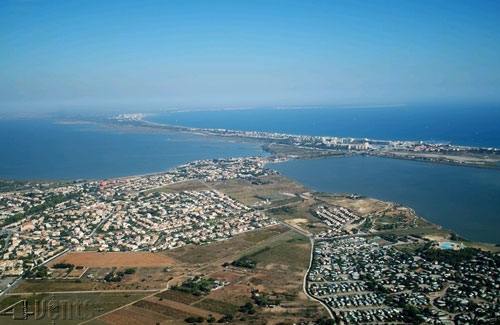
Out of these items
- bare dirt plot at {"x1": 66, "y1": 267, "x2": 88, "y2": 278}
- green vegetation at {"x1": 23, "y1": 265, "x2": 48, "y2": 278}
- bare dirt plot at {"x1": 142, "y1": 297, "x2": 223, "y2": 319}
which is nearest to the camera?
bare dirt plot at {"x1": 142, "y1": 297, "x2": 223, "y2": 319}

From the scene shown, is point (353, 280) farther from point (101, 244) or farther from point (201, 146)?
point (201, 146)

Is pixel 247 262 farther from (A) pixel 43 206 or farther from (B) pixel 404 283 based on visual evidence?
(A) pixel 43 206

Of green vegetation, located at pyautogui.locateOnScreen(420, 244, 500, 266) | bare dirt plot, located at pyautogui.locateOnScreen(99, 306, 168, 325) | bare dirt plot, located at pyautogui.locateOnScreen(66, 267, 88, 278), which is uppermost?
green vegetation, located at pyautogui.locateOnScreen(420, 244, 500, 266)

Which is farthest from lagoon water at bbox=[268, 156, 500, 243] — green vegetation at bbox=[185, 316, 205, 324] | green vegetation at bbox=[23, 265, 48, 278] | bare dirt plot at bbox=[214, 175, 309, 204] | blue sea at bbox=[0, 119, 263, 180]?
green vegetation at bbox=[23, 265, 48, 278]

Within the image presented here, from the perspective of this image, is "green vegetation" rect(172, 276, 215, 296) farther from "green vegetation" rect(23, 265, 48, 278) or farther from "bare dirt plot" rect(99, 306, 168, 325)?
"green vegetation" rect(23, 265, 48, 278)

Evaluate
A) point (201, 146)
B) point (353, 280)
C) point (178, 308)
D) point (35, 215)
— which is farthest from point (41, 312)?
point (201, 146)

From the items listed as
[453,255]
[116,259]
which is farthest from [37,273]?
[453,255]
